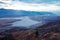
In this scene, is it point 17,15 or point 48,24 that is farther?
point 17,15

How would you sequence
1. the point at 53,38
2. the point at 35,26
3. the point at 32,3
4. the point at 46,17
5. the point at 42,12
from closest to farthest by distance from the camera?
1. the point at 53,38
2. the point at 35,26
3. the point at 46,17
4. the point at 42,12
5. the point at 32,3

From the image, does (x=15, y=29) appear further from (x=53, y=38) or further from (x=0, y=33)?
(x=53, y=38)

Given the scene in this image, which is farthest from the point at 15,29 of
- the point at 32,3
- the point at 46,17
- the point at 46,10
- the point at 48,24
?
the point at 32,3

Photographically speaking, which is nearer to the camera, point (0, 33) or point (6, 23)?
point (0, 33)

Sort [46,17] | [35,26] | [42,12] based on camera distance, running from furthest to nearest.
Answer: [42,12] < [46,17] < [35,26]

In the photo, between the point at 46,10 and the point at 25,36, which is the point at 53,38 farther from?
the point at 46,10

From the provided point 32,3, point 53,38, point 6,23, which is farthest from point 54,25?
point 32,3

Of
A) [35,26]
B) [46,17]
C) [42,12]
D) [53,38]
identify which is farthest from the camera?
[42,12]

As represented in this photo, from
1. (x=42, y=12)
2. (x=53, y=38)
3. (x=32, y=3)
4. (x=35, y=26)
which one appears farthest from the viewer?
(x=32, y=3)

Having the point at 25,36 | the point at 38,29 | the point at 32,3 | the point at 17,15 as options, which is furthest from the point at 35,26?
the point at 32,3
